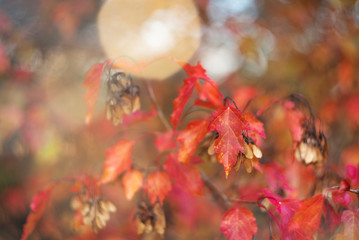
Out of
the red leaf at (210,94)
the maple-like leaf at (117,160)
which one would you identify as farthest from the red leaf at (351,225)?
the maple-like leaf at (117,160)

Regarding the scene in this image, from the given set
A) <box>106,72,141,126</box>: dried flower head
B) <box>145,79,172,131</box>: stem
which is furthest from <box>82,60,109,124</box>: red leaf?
<box>145,79,172,131</box>: stem

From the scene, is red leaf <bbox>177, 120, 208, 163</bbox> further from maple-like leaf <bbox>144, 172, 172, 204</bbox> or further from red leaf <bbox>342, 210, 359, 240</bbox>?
red leaf <bbox>342, 210, 359, 240</bbox>

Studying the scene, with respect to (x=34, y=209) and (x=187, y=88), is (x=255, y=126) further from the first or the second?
(x=34, y=209)

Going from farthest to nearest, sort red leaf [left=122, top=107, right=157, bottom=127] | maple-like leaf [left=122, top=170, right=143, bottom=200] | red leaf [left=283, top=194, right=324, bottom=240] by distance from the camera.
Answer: red leaf [left=122, top=107, right=157, bottom=127]
maple-like leaf [left=122, top=170, right=143, bottom=200]
red leaf [left=283, top=194, right=324, bottom=240]

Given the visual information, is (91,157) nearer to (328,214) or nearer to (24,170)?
(24,170)

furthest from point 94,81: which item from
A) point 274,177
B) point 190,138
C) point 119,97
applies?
point 274,177

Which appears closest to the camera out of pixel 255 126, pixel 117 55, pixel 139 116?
pixel 255 126
